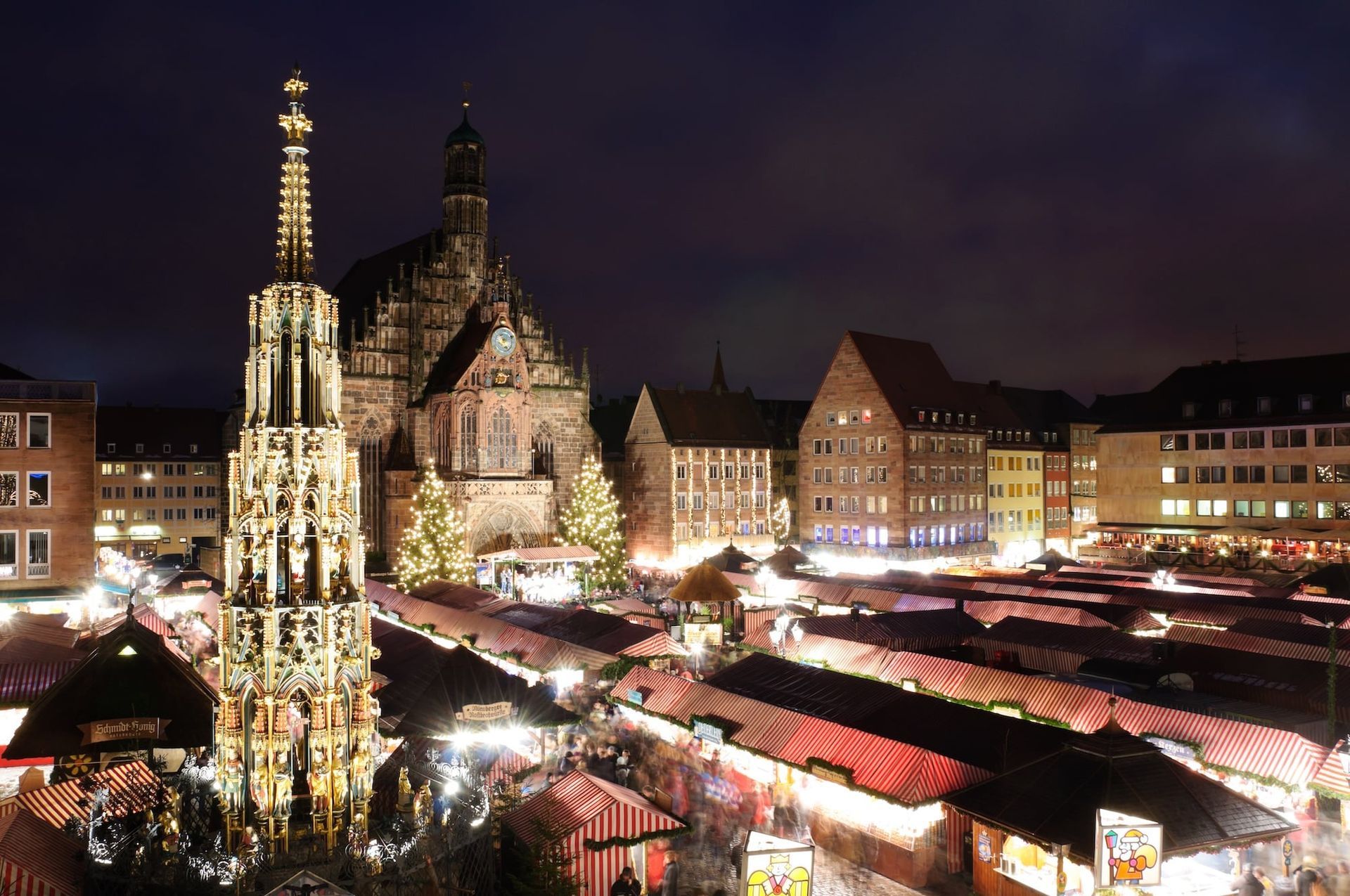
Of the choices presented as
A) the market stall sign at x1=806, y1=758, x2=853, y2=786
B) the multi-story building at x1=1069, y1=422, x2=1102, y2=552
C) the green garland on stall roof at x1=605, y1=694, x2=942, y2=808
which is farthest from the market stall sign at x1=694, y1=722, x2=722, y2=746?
the multi-story building at x1=1069, y1=422, x2=1102, y2=552

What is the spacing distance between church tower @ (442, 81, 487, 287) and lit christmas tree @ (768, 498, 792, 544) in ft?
76.6

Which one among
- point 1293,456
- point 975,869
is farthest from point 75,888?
point 1293,456

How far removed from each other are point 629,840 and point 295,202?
8.51 meters

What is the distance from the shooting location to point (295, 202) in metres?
10.6

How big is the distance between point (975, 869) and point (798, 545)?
5321 cm

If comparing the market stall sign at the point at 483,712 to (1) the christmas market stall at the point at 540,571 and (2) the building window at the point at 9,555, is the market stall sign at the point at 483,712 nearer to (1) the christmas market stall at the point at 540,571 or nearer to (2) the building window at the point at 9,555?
(1) the christmas market stall at the point at 540,571

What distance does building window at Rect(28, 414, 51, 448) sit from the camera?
32156 millimetres

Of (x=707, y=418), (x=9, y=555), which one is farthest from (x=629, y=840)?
(x=707, y=418)

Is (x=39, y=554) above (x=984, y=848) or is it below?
above

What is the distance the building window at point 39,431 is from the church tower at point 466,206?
23677 mm

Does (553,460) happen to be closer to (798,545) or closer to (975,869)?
(798,545)

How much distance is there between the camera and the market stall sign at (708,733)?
60.8 ft

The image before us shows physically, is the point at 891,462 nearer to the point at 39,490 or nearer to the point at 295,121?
the point at 39,490

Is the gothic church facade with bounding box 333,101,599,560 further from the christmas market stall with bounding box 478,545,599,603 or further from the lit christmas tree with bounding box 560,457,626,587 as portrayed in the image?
the christmas market stall with bounding box 478,545,599,603
